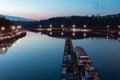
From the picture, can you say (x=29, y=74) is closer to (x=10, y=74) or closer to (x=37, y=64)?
(x=10, y=74)

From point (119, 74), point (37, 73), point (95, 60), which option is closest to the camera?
point (119, 74)

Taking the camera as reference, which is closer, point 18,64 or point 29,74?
point 29,74

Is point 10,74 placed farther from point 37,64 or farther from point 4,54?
point 4,54

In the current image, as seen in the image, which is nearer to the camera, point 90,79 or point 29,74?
point 90,79

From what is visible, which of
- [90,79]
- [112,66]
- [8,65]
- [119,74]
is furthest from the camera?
[8,65]

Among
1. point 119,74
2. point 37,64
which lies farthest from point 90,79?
point 37,64

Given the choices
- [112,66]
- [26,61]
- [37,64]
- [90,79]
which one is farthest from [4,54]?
[90,79]

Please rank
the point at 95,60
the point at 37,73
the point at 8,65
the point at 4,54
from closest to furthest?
the point at 37,73 < the point at 8,65 < the point at 95,60 < the point at 4,54

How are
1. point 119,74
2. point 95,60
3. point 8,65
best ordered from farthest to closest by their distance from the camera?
point 95,60
point 8,65
point 119,74
